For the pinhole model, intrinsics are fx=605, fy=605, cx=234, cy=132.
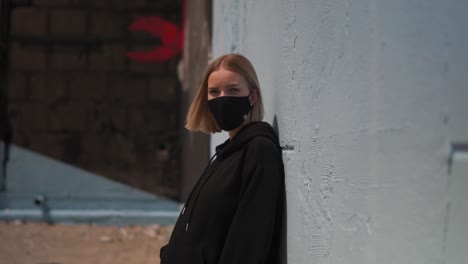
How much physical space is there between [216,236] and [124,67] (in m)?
4.22

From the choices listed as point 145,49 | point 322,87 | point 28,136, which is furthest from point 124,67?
point 322,87

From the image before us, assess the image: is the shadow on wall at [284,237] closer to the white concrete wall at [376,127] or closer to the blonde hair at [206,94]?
the white concrete wall at [376,127]

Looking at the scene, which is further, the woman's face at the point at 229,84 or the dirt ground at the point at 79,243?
the dirt ground at the point at 79,243

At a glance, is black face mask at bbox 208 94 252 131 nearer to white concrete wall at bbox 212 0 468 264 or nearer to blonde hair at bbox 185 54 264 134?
blonde hair at bbox 185 54 264 134

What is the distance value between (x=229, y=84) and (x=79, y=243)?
3.40 meters

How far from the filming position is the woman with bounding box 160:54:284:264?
151 centimetres

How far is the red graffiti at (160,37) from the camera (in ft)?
18.5

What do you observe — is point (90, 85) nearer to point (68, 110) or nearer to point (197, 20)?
point (68, 110)

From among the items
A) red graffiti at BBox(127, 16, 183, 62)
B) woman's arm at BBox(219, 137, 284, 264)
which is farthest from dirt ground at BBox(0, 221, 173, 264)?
woman's arm at BBox(219, 137, 284, 264)

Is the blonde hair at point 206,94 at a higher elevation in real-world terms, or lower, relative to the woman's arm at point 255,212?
higher

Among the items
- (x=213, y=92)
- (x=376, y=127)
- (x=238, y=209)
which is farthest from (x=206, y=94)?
(x=376, y=127)

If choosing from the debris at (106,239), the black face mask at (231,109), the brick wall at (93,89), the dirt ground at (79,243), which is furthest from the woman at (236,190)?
the brick wall at (93,89)

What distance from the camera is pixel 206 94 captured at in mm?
1965

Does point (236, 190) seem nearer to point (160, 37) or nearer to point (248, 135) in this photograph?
point (248, 135)
